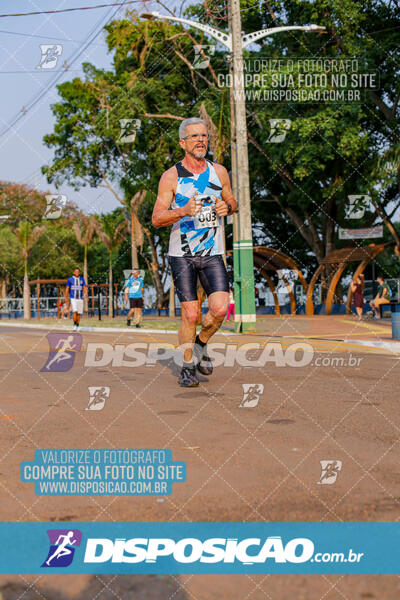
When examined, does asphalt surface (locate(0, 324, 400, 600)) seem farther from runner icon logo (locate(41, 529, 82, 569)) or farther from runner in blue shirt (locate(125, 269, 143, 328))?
runner in blue shirt (locate(125, 269, 143, 328))

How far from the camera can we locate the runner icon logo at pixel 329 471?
11.4 ft

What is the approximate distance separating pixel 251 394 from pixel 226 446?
210cm

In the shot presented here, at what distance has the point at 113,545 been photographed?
8.74 ft

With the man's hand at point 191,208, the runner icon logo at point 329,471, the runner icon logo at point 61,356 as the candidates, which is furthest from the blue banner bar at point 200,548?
the runner icon logo at point 61,356

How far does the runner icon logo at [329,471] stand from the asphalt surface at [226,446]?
0.14 ft

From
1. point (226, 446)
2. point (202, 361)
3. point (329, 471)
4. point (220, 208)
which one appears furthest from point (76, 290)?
point (329, 471)

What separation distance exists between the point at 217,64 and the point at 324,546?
3027 centimetres

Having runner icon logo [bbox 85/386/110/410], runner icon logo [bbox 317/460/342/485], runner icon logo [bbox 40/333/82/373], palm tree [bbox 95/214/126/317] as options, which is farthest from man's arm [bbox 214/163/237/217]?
palm tree [bbox 95/214/126/317]

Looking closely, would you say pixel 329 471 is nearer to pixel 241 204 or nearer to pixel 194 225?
pixel 194 225

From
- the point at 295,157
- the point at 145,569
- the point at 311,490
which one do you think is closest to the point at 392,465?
the point at 311,490

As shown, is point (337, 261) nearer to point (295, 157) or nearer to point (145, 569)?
point (295, 157)

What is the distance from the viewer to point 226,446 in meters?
4.27

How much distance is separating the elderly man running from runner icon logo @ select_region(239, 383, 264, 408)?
0.51 metres

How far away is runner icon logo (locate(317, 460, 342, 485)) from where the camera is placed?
3465 millimetres
